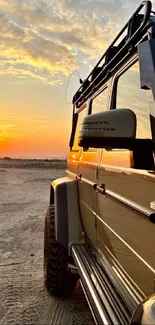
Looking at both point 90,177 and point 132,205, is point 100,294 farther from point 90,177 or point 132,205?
point 90,177

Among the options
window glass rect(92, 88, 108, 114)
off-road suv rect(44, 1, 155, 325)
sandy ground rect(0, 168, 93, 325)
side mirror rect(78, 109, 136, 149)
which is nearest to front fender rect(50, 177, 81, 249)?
off-road suv rect(44, 1, 155, 325)

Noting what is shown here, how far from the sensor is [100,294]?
2.60m

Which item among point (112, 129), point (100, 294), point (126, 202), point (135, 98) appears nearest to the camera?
point (112, 129)

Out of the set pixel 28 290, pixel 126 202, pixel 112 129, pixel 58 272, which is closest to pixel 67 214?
pixel 58 272

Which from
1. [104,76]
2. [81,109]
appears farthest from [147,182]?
[81,109]

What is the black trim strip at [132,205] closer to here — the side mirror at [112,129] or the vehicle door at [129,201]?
the vehicle door at [129,201]

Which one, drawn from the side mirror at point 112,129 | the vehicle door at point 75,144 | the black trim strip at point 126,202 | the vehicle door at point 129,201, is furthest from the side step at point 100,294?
the vehicle door at point 75,144

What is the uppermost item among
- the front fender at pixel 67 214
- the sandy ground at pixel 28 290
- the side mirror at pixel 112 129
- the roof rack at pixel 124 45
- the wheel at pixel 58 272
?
the roof rack at pixel 124 45

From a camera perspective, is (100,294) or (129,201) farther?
(100,294)

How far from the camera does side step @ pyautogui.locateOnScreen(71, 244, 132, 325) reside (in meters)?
2.21

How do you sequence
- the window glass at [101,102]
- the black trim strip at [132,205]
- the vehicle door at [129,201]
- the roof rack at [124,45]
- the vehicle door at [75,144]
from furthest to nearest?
the vehicle door at [75,144] < the window glass at [101,102] < the roof rack at [124,45] < the vehicle door at [129,201] < the black trim strip at [132,205]

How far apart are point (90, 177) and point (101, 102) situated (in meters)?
0.69

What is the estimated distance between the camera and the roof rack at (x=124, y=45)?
2.12m

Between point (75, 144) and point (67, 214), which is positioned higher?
point (75, 144)
